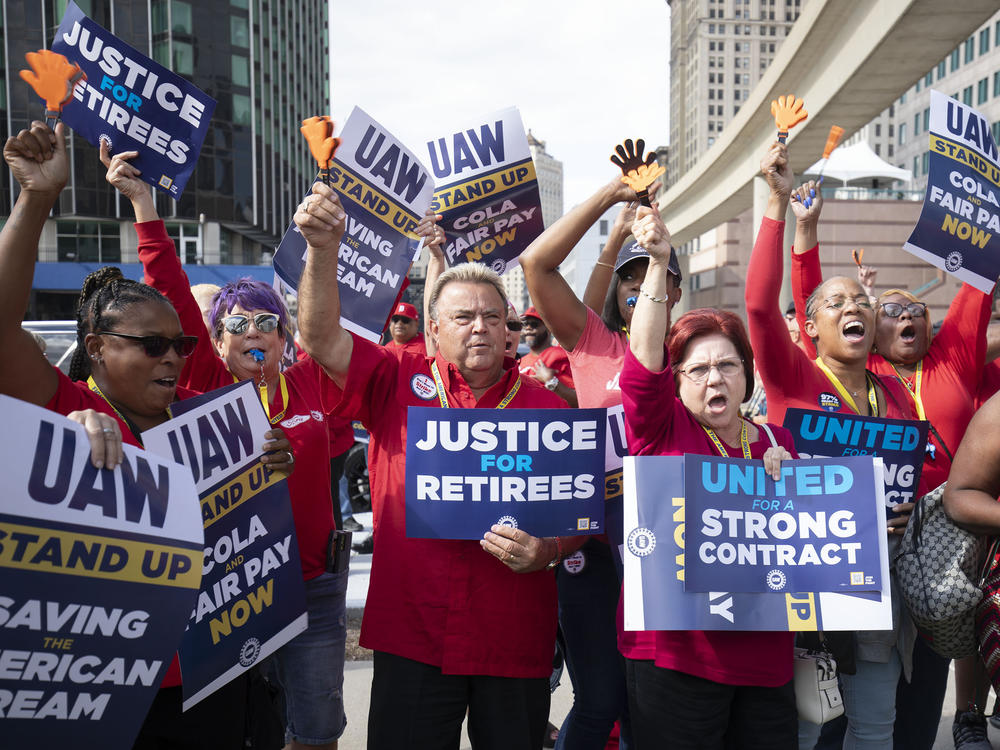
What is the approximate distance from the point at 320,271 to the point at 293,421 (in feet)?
2.74

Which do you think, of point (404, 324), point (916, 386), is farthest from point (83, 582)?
point (404, 324)

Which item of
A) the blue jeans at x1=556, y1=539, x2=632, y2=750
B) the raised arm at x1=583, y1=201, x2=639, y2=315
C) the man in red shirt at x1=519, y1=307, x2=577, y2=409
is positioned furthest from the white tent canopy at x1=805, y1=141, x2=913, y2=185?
the blue jeans at x1=556, y1=539, x2=632, y2=750

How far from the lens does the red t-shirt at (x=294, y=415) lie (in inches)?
128

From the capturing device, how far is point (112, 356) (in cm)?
253

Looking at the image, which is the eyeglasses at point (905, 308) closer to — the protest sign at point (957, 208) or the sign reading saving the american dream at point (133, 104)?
the protest sign at point (957, 208)

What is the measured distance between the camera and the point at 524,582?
9.27 feet

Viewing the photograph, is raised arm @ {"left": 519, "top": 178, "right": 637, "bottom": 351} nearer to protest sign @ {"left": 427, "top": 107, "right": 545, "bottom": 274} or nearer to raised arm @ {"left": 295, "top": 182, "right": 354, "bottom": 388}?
raised arm @ {"left": 295, "top": 182, "right": 354, "bottom": 388}

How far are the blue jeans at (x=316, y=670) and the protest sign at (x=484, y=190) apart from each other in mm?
2008

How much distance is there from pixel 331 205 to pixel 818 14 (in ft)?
49.8

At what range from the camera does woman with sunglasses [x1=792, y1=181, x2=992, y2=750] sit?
11.2 feet

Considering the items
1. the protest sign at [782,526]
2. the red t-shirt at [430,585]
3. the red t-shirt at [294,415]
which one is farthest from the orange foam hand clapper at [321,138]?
the protest sign at [782,526]

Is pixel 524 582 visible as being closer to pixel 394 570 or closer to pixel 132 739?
pixel 394 570

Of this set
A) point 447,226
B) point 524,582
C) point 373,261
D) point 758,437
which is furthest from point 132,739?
point 447,226

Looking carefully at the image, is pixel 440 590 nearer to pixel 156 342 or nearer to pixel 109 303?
pixel 156 342
